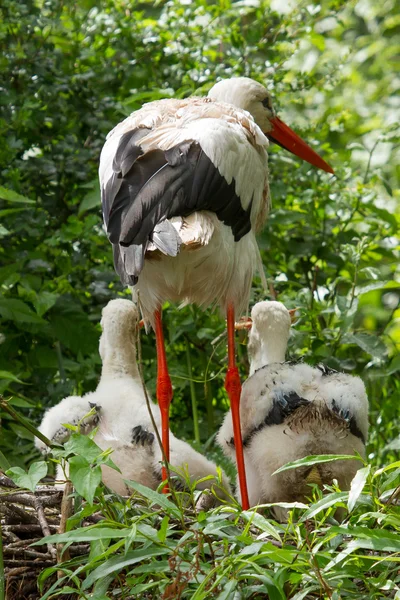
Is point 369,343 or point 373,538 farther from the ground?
point 373,538

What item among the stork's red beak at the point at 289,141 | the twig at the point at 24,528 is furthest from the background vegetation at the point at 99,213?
the twig at the point at 24,528

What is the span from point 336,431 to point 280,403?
0.25 meters

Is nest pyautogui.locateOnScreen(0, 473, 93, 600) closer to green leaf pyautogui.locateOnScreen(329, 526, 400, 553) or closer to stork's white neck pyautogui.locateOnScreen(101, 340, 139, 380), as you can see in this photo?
green leaf pyautogui.locateOnScreen(329, 526, 400, 553)

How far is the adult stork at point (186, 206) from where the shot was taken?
12.9 feet

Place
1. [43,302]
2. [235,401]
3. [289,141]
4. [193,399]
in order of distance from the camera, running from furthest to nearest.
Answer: [289,141]
[193,399]
[43,302]
[235,401]

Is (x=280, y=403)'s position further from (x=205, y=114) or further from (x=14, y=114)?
(x=14, y=114)

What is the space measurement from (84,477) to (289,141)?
3301mm

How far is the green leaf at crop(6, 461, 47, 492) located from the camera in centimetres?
291

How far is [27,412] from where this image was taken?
19.5 ft

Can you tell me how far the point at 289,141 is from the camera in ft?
19.0

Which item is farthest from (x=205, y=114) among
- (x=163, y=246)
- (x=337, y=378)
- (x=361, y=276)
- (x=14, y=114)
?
(x=361, y=276)

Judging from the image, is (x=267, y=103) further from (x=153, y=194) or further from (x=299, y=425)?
(x=299, y=425)

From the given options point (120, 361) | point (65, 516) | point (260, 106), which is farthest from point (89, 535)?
point (260, 106)

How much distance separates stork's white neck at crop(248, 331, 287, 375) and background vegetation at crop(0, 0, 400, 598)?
1.18 feet
